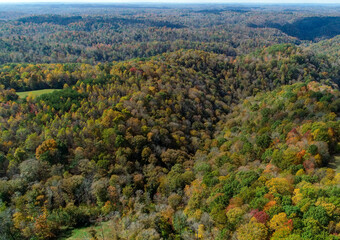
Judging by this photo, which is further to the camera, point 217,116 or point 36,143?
point 217,116

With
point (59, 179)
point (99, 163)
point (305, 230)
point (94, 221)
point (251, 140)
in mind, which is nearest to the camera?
point (305, 230)

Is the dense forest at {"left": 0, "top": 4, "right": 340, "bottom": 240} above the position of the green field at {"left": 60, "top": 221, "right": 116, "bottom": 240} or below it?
above

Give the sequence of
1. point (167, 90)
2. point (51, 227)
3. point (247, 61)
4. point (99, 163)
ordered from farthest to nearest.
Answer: point (247, 61) → point (167, 90) → point (99, 163) → point (51, 227)

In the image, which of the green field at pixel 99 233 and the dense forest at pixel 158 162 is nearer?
the dense forest at pixel 158 162

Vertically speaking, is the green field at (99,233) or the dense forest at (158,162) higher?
the dense forest at (158,162)

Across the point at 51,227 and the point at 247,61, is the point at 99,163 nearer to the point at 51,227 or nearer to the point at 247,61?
the point at 51,227

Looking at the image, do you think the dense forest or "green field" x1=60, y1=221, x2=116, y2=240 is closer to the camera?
the dense forest

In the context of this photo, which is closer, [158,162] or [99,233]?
[99,233]

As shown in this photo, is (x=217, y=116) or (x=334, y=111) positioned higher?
(x=334, y=111)

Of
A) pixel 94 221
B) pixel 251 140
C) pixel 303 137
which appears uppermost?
pixel 303 137

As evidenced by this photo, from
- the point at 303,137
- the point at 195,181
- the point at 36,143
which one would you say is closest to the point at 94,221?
the point at 195,181
